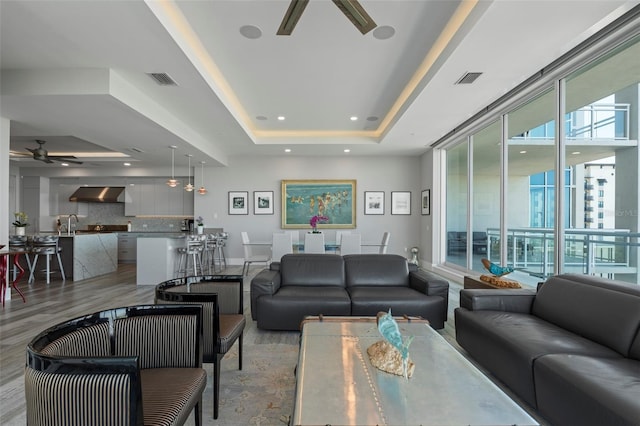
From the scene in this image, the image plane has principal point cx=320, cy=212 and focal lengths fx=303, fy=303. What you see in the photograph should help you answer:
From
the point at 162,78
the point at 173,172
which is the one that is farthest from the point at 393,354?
the point at 173,172

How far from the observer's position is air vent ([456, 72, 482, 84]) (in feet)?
11.3

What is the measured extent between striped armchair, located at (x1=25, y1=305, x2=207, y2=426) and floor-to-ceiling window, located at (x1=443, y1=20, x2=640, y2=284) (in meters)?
3.69

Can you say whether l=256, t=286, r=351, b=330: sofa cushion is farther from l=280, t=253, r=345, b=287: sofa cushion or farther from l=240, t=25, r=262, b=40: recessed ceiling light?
l=240, t=25, r=262, b=40: recessed ceiling light

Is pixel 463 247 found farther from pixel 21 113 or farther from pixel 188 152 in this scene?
pixel 21 113

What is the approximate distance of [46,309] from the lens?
161 inches

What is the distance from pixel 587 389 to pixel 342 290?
2.29 metres

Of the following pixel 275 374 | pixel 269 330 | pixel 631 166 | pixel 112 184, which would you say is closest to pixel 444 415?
pixel 275 374

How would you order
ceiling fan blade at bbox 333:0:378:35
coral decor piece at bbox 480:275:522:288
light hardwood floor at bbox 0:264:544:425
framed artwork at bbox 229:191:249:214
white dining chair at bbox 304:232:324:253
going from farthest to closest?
1. framed artwork at bbox 229:191:249:214
2. white dining chair at bbox 304:232:324:253
3. coral decor piece at bbox 480:275:522:288
4. light hardwood floor at bbox 0:264:544:425
5. ceiling fan blade at bbox 333:0:378:35

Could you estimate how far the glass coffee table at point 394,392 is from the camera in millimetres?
1161

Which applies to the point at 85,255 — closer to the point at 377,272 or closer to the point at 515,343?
the point at 377,272

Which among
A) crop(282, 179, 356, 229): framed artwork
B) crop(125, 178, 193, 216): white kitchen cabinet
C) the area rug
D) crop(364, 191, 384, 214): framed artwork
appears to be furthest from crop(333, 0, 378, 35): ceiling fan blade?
crop(125, 178, 193, 216): white kitchen cabinet

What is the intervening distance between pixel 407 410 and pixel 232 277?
1.77 meters

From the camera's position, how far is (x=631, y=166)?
274 centimetres

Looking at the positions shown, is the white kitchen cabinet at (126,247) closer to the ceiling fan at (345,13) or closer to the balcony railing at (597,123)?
the ceiling fan at (345,13)
